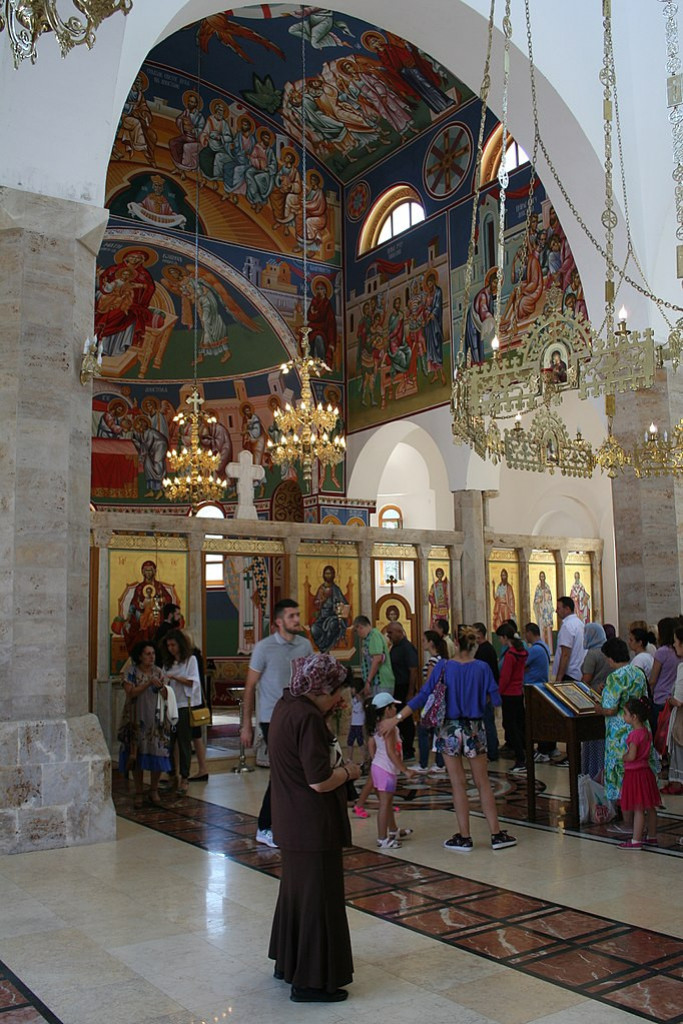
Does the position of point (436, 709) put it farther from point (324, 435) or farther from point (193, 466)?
point (193, 466)

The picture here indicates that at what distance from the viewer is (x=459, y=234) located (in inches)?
640

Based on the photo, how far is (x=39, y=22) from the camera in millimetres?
3395

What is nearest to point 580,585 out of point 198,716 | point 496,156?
point 496,156

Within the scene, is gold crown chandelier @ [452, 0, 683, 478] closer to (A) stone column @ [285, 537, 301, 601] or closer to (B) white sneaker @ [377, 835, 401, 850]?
(B) white sneaker @ [377, 835, 401, 850]

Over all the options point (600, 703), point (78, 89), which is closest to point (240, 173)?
point (78, 89)

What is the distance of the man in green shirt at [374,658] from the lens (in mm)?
9750

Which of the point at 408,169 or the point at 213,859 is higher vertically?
the point at 408,169

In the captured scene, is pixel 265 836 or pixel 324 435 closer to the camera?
pixel 265 836

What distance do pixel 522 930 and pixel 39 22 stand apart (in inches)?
175

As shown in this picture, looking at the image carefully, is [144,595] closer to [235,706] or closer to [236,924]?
[236,924]

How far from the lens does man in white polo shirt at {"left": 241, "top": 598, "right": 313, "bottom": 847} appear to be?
21.3 feet

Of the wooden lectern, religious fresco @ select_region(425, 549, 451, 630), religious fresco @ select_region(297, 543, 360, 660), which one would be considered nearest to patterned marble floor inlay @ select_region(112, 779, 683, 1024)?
the wooden lectern

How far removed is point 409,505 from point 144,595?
1391 cm

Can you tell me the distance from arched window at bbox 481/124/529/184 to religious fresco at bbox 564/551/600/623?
6268mm
